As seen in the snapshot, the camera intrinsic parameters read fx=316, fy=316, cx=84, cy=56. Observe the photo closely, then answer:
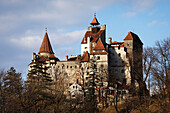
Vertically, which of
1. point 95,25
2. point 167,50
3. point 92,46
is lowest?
point 167,50

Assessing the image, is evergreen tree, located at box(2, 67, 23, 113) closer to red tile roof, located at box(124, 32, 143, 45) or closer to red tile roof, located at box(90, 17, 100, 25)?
red tile roof, located at box(124, 32, 143, 45)

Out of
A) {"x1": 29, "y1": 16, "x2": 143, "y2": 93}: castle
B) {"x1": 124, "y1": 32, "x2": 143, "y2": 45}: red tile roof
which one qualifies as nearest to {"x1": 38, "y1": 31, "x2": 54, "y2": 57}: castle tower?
{"x1": 29, "y1": 16, "x2": 143, "y2": 93}: castle

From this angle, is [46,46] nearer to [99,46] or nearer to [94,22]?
[94,22]

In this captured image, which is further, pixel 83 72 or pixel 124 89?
pixel 83 72

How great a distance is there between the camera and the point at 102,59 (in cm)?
6688

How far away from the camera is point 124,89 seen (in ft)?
201

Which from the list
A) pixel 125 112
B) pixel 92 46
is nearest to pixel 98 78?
pixel 125 112

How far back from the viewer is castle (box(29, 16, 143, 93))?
66938mm

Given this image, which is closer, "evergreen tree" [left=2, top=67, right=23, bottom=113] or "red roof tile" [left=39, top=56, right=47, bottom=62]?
→ "evergreen tree" [left=2, top=67, right=23, bottom=113]

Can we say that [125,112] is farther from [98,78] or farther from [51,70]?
[51,70]

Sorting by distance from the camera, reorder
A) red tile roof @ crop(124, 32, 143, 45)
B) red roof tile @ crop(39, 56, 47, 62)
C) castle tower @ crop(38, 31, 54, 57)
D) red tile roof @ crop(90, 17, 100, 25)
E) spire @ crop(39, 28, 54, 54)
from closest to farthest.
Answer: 1. red tile roof @ crop(124, 32, 143, 45)
2. red roof tile @ crop(39, 56, 47, 62)
3. red tile roof @ crop(90, 17, 100, 25)
4. castle tower @ crop(38, 31, 54, 57)
5. spire @ crop(39, 28, 54, 54)

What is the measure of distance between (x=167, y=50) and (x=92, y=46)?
35.6 metres

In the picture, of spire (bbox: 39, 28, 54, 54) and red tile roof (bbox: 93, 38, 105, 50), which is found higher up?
spire (bbox: 39, 28, 54, 54)

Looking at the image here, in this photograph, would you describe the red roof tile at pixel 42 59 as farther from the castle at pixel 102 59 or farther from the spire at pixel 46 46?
the spire at pixel 46 46
